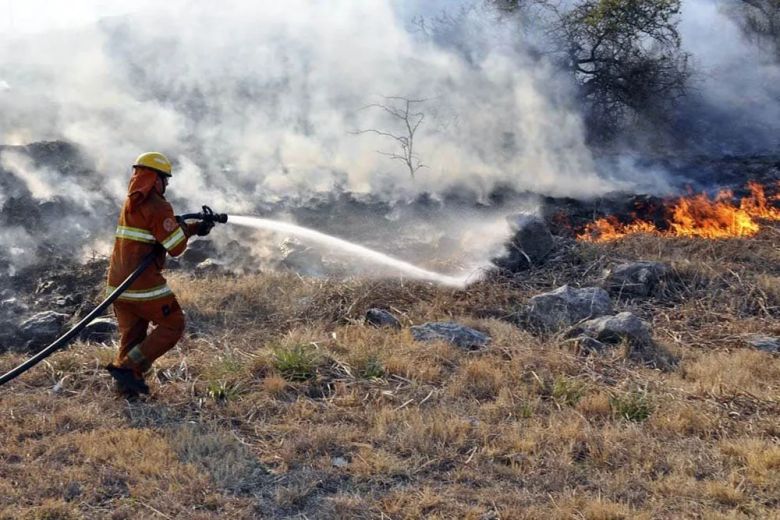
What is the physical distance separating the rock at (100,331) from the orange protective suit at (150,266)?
1.38 meters

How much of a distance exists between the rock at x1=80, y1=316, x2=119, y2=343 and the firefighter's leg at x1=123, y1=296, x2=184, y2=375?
146 centimetres

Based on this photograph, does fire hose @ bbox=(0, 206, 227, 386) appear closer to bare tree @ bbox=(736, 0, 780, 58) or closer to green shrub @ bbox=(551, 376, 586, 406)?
green shrub @ bbox=(551, 376, 586, 406)

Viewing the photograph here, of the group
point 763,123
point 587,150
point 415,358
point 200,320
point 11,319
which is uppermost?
point 763,123

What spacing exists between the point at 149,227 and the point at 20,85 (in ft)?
27.1

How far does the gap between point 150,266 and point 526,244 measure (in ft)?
14.0

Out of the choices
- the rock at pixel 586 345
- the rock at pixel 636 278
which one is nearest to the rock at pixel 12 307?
the rock at pixel 586 345

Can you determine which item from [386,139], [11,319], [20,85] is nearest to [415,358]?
[11,319]

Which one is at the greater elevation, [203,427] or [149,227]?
[149,227]

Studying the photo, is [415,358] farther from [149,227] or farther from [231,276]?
[231,276]

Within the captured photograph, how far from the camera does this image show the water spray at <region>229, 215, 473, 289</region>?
23.6 ft

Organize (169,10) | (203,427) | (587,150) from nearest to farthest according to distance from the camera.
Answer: (203,427)
(587,150)
(169,10)

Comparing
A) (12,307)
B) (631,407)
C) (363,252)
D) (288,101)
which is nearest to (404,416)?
(631,407)

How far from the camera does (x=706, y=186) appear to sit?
11164 millimetres

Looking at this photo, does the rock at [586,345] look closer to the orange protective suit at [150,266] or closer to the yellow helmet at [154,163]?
the orange protective suit at [150,266]
